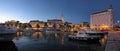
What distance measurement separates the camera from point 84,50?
99.3ft

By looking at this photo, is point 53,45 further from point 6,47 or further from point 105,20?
point 105,20

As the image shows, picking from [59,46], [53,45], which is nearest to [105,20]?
[53,45]

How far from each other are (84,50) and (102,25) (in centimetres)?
15484

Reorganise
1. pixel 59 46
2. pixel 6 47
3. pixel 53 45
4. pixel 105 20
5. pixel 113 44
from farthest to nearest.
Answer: pixel 105 20, pixel 53 45, pixel 59 46, pixel 6 47, pixel 113 44

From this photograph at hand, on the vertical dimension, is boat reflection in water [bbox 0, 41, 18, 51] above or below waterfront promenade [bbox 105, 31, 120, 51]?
below

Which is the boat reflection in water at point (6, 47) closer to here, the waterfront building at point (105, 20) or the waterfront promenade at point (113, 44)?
the waterfront promenade at point (113, 44)

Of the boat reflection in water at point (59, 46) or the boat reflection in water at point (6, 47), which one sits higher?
the boat reflection in water at point (6, 47)

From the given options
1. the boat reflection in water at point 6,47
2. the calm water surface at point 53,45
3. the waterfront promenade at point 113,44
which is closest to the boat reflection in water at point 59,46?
the calm water surface at point 53,45

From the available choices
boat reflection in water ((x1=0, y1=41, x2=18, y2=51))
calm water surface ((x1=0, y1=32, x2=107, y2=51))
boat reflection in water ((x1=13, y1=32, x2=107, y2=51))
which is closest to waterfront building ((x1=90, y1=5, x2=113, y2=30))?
boat reflection in water ((x1=13, y1=32, x2=107, y2=51))

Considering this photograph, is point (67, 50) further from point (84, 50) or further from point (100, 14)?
point (100, 14)

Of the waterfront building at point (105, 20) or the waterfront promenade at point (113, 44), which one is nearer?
the waterfront promenade at point (113, 44)

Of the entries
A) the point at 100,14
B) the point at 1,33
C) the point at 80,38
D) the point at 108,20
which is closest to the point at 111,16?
the point at 108,20

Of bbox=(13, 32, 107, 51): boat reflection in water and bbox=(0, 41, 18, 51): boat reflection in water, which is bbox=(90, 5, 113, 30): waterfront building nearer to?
bbox=(13, 32, 107, 51): boat reflection in water

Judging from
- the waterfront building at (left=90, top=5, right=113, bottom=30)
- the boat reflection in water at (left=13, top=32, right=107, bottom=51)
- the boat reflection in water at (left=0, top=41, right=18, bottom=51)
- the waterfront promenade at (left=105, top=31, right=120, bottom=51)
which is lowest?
the boat reflection in water at (left=13, top=32, right=107, bottom=51)
